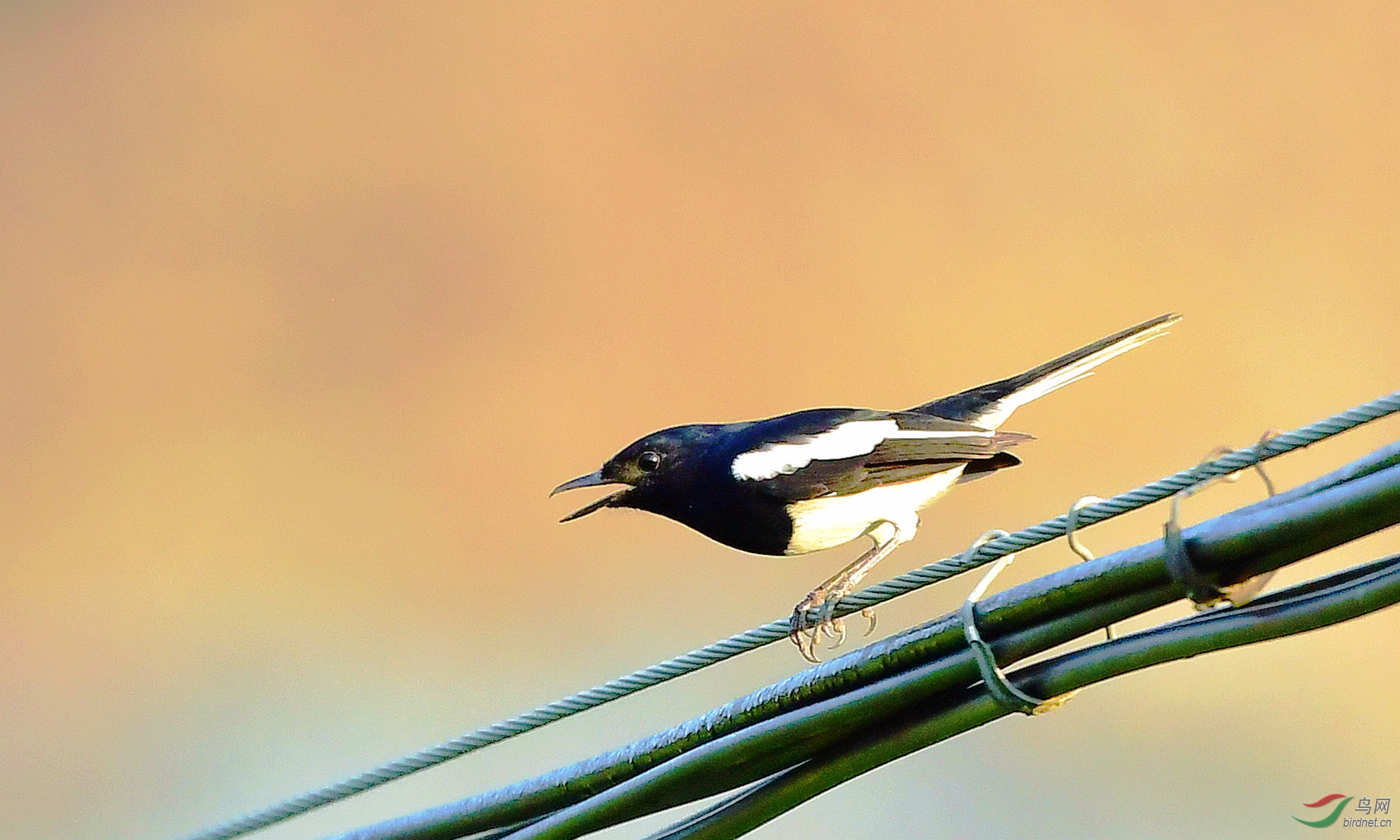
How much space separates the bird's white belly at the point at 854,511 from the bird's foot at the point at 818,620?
0.29 ft

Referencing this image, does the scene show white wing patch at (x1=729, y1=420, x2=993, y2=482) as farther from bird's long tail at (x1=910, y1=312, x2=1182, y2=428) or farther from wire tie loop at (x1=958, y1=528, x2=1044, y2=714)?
wire tie loop at (x1=958, y1=528, x2=1044, y2=714)

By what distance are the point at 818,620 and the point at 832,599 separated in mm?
42

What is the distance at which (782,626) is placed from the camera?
1413mm

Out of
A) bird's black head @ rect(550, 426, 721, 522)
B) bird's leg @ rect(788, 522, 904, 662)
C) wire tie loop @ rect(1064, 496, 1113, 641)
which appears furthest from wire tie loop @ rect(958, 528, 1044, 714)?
bird's black head @ rect(550, 426, 721, 522)

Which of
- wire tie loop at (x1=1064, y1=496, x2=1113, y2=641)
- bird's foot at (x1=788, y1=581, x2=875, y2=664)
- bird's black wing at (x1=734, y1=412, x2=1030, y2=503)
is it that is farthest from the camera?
bird's black wing at (x1=734, y1=412, x2=1030, y2=503)

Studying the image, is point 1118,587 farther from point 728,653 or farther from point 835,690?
point 728,653

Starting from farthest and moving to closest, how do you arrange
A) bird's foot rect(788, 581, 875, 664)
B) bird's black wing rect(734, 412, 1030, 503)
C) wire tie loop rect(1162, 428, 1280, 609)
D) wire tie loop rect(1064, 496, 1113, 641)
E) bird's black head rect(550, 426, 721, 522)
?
1. bird's black head rect(550, 426, 721, 522)
2. bird's black wing rect(734, 412, 1030, 503)
3. bird's foot rect(788, 581, 875, 664)
4. wire tie loop rect(1064, 496, 1113, 641)
5. wire tie loop rect(1162, 428, 1280, 609)

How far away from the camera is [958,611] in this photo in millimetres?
1044

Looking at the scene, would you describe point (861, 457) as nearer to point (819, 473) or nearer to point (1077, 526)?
point (819, 473)

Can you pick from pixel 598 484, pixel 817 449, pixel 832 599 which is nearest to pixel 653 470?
pixel 598 484

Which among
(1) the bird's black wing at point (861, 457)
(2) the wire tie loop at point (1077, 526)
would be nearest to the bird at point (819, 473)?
(1) the bird's black wing at point (861, 457)

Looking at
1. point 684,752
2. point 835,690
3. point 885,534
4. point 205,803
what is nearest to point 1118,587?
point 835,690

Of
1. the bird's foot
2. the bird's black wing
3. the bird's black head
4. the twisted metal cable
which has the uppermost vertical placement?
the bird's black head

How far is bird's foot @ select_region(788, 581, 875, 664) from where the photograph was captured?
6.16ft
